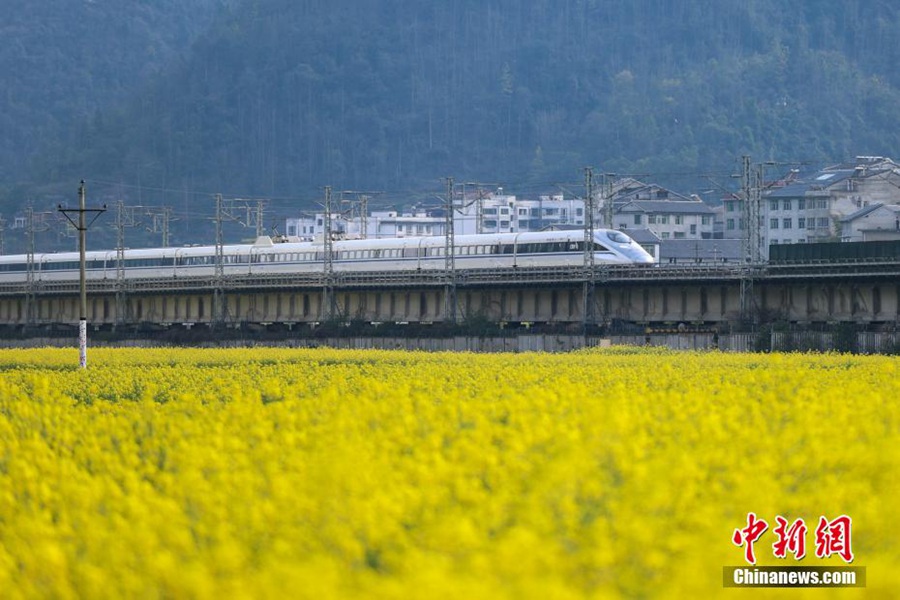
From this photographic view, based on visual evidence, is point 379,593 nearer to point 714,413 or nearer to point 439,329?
point 714,413

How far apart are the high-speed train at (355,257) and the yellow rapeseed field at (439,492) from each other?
55.7 meters

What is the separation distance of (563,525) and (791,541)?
190 cm

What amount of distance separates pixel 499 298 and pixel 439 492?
70.2 metres

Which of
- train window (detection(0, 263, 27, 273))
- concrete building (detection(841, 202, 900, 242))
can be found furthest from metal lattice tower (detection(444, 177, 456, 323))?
concrete building (detection(841, 202, 900, 242))

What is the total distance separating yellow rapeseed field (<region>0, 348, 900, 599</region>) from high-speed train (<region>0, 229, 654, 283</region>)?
55.7m

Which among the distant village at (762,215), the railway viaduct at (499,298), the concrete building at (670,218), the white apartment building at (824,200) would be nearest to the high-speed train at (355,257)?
the railway viaduct at (499,298)

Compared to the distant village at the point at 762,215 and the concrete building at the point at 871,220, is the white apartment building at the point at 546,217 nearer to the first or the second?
the distant village at the point at 762,215

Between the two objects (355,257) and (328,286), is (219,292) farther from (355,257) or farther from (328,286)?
(328,286)

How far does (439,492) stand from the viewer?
15.0 metres

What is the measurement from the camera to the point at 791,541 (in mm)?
13547

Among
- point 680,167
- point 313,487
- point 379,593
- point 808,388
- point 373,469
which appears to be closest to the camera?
point 379,593

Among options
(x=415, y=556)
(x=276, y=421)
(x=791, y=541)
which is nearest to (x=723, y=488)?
(x=791, y=541)

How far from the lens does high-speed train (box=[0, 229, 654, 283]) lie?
81756 mm

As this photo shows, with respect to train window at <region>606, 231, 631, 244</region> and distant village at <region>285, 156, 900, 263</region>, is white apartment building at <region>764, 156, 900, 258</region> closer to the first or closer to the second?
distant village at <region>285, 156, 900, 263</region>
